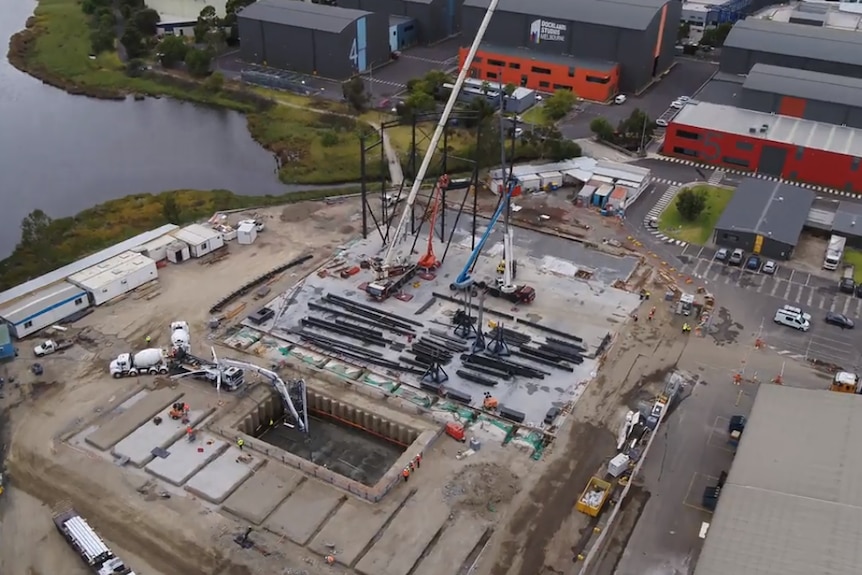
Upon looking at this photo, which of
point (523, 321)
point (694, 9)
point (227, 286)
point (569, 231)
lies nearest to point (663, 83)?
point (694, 9)

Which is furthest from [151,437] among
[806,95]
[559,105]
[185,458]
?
[806,95]

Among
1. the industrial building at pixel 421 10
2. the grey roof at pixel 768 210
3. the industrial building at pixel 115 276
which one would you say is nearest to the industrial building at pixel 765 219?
the grey roof at pixel 768 210

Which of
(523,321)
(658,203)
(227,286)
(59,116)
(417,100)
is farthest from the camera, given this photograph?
(59,116)

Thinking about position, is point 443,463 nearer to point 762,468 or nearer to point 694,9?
point 762,468

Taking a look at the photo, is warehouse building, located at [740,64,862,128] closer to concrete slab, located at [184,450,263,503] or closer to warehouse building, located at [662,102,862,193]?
warehouse building, located at [662,102,862,193]

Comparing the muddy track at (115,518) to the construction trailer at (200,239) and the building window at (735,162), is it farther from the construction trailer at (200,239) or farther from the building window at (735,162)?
the building window at (735,162)

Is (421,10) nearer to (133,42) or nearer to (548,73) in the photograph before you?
(548,73)
